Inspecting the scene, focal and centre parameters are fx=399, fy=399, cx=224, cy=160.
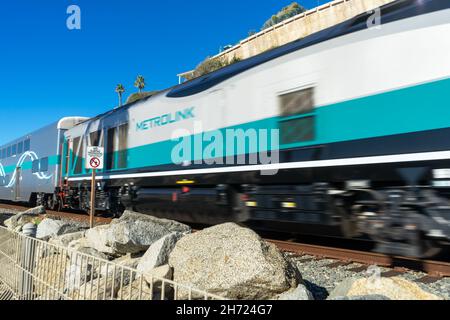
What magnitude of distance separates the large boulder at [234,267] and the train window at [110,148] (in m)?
7.71

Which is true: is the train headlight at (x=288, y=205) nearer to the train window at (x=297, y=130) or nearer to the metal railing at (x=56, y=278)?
the train window at (x=297, y=130)

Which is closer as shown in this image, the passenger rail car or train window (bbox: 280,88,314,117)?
train window (bbox: 280,88,314,117)

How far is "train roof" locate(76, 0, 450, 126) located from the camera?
5.12m

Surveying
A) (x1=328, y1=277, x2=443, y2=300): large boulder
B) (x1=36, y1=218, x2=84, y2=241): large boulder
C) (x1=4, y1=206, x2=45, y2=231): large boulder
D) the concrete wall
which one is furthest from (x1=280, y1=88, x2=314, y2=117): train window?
the concrete wall

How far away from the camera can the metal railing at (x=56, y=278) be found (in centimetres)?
383

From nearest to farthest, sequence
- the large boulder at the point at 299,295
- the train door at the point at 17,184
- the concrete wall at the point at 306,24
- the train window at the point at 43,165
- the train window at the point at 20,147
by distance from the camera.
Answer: the large boulder at the point at 299,295
the train window at the point at 43,165
the train door at the point at 17,184
the train window at the point at 20,147
the concrete wall at the point at 306,24

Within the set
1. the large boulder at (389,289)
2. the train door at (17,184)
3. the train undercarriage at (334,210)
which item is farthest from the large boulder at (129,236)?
the train door at (17,184)

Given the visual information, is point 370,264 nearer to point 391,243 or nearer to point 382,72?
point 391,243

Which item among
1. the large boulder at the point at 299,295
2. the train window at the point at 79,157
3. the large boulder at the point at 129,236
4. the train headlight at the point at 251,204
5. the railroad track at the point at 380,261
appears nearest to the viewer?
the large boulder at the point at 299,295

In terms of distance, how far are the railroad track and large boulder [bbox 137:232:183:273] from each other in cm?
227

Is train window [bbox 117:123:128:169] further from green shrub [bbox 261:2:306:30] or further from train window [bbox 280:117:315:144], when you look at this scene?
green shrub [bbox 261:2:306:30]
